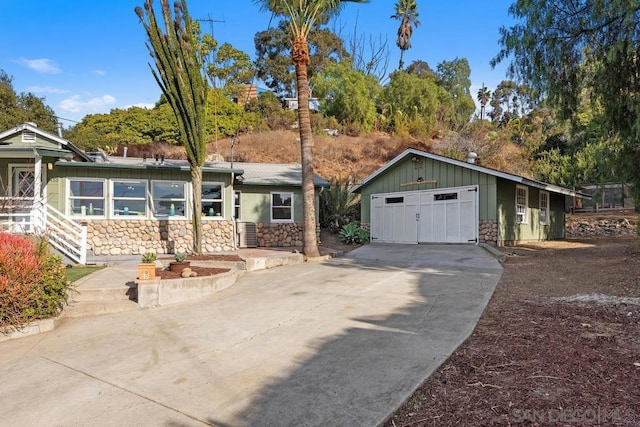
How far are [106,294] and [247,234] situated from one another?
887cm

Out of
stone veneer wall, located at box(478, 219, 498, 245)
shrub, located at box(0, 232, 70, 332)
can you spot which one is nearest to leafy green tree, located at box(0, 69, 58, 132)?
shrub, located at box(0, 232, 70, 332)

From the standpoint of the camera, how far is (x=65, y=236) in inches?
465

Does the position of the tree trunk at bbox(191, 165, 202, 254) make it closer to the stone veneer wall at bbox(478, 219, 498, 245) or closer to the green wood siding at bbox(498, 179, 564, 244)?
the stone veneer wall at bbox(478, 219, 498, 245)

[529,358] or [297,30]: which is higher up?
[297,30]

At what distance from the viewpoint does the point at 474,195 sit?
15734 mm

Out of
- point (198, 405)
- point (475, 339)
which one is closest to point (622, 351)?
point (475, 339)

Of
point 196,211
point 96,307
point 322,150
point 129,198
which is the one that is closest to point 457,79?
point 322,150

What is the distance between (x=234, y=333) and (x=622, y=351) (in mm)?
4347

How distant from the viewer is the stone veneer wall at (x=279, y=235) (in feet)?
54.4

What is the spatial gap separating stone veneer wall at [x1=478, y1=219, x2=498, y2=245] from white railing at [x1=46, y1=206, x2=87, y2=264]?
12.8 m

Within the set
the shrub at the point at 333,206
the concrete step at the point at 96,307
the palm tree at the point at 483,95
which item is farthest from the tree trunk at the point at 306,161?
the palm tree at the point at 483,95

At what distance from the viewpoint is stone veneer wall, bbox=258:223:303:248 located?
16.6 m

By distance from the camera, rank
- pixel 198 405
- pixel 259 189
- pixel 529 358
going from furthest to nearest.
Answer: pixel 259 189, pixel 529 358, pixel 198 405

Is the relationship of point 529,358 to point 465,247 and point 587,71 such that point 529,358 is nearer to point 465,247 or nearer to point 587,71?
point 587,71
